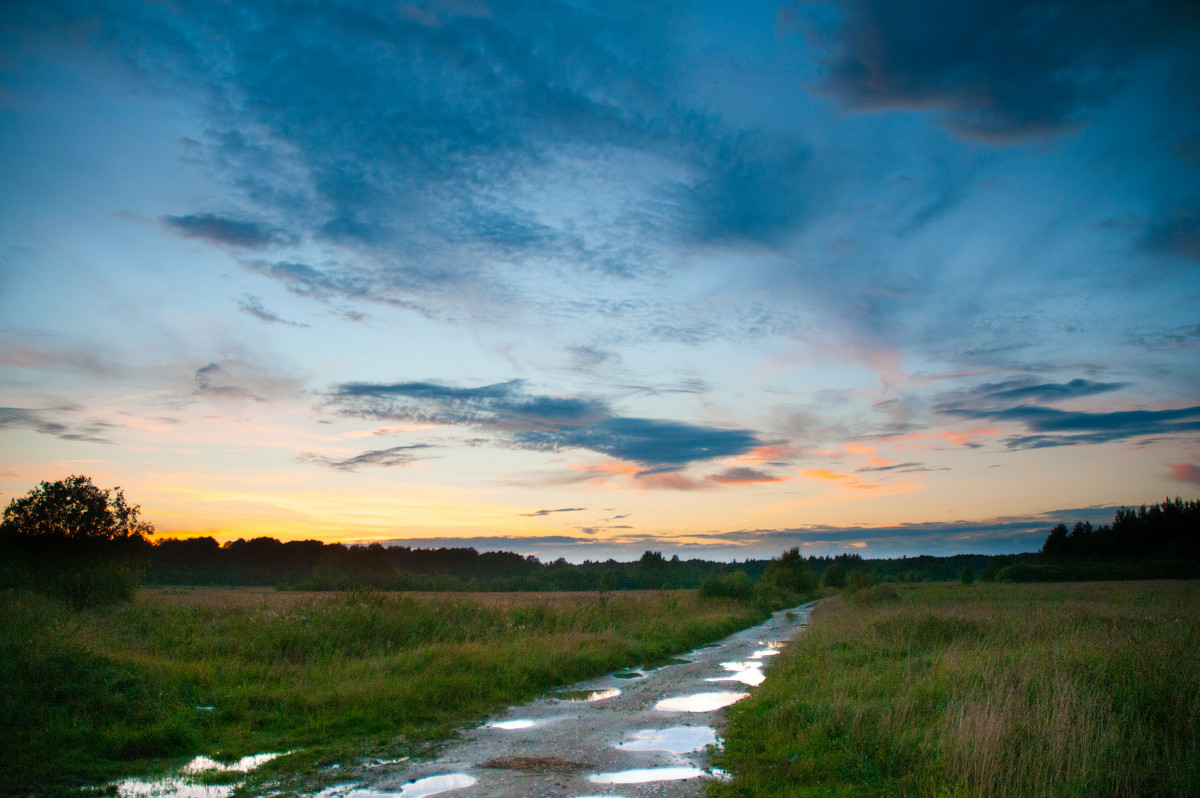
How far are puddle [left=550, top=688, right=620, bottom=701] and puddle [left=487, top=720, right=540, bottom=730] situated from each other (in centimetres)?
252

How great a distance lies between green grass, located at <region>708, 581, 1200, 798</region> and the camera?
6547 millimetres

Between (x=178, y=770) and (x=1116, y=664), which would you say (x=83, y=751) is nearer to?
(x=178, y=770)

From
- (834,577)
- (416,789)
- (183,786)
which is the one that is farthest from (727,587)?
(834,577)

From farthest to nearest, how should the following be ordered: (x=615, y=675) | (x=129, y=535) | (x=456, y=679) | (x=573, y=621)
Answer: (x=129, y=535) < (x=573, y=621) < (x=615, y=675) < (x=456, y=679)

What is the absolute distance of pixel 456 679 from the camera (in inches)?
517

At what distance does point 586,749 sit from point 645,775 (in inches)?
62.0

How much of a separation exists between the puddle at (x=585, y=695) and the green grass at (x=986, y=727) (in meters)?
3.22

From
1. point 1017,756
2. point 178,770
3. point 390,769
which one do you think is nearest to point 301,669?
point 178,770

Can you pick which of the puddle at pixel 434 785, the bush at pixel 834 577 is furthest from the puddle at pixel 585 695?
the bush at pixel 834 577

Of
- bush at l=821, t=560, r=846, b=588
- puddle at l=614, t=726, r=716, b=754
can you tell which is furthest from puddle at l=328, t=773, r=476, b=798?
bush at l=821, t=560, r=846, b=588

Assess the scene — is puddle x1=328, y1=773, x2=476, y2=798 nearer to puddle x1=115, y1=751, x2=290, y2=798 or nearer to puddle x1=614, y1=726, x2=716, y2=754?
puddle x1=115, y1=751, x2=290, y2=798

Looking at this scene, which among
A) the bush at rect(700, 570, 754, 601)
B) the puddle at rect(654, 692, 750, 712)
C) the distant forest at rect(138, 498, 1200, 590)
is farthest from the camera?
the distant forest at rect(138, 498, 1200, 590)

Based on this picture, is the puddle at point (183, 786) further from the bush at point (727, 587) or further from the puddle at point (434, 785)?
the bush at point (727, 587)

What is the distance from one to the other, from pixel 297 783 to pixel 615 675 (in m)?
10.7
